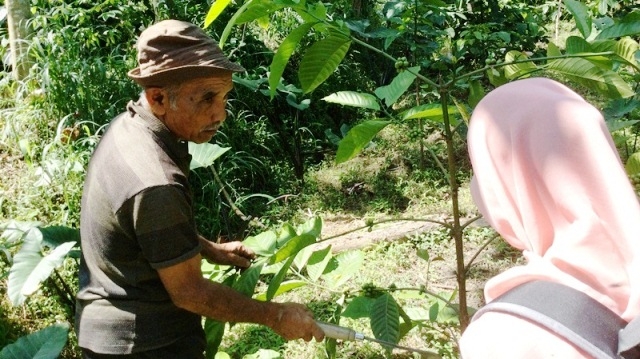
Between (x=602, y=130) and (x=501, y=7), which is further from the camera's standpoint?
(x=501, y=7)

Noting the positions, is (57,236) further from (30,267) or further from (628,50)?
(628,50)

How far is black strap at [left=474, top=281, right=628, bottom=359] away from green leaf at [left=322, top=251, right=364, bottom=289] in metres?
1.03

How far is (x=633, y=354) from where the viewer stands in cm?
78

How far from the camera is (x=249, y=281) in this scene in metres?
1.71

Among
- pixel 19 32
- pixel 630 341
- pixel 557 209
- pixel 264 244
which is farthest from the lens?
pixel 19 32

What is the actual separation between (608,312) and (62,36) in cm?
392

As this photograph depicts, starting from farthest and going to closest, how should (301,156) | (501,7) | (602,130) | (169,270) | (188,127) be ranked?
(501,7) → (301,156) → (188,127) → (169,270) → (602,130)

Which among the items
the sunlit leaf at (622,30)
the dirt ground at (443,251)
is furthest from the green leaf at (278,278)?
the dirt ground at (443,251)

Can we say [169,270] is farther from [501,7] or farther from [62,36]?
[501,7]

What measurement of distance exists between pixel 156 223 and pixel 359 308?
24.4 inches

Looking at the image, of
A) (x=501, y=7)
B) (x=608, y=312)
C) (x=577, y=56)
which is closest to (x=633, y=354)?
(x=608, y=312)

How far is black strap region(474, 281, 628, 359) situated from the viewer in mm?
802

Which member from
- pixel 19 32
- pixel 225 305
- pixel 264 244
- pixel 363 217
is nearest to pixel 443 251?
pixel 363 217

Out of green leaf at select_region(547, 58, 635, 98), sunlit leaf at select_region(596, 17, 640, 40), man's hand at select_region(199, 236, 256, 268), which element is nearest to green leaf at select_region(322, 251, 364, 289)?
man's hand at select_region(199, 236, 256, 268)
